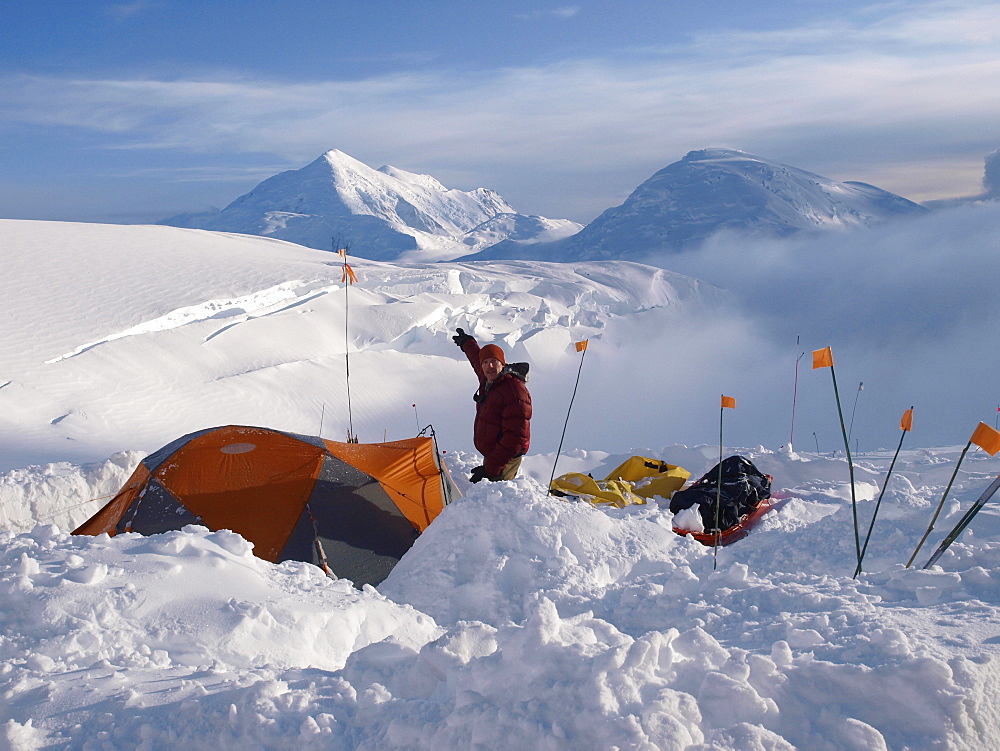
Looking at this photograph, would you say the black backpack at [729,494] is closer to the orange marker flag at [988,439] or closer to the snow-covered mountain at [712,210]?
the orange marker flag at [988,439]

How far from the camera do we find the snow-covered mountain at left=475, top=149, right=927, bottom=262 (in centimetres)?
8994

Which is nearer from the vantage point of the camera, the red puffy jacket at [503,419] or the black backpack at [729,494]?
the red puffy jacket at [503,419]

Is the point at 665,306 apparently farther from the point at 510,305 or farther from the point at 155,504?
the point at 155,504

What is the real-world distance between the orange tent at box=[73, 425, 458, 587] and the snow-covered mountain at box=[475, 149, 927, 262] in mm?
81133

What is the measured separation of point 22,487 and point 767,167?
111 metres

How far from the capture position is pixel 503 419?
5574 mm

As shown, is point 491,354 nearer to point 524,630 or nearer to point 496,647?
point 496,647

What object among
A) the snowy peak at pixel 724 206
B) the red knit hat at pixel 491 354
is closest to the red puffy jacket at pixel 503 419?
the red knit hat at pixel 491 354

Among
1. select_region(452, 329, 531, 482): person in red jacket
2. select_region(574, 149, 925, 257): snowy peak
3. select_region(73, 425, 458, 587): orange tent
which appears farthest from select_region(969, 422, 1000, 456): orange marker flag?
select_region(574, 149, 925, 257): snowy peak

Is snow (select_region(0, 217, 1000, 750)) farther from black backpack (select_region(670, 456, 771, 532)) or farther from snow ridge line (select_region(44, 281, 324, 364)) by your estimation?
snow ridge line (select_region(44, 281, 324, 364))

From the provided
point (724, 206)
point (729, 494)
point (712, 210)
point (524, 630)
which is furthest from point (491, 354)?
point (724, 206)

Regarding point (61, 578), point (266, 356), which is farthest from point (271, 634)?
point (266, 356)

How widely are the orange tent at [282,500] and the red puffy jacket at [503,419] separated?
2.11 feet

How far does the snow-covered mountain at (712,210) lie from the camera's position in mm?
89938
